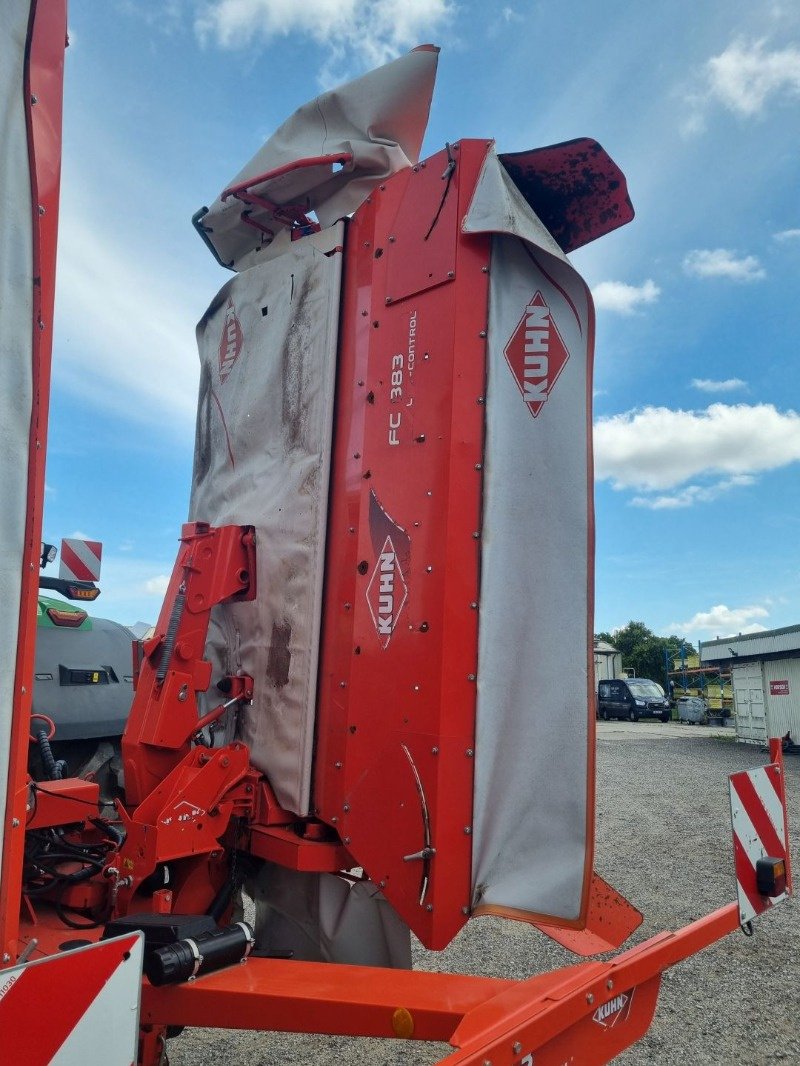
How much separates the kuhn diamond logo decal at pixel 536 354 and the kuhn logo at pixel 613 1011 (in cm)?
174

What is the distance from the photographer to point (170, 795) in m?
2.51

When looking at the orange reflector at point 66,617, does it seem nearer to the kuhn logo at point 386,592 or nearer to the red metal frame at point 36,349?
the kuhn logo at point 386,592

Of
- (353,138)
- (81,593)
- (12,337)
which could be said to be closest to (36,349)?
(12,337)

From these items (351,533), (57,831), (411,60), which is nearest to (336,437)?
(351,533)

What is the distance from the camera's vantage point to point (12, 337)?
5.35ft

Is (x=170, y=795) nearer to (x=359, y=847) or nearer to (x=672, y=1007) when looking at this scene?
(x=359, y=847)

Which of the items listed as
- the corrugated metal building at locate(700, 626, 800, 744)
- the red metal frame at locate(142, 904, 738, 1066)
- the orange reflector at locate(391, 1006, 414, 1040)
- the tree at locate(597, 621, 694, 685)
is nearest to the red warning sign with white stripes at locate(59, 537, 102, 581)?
the red metal frame at locate(142, 904, 738, 1066)

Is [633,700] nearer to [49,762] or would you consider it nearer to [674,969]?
[674,969]

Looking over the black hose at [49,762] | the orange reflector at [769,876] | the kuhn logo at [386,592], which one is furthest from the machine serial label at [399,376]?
the orange reflector at [769,876]

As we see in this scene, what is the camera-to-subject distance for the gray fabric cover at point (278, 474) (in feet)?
9.04

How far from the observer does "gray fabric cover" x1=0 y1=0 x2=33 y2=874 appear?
158cm

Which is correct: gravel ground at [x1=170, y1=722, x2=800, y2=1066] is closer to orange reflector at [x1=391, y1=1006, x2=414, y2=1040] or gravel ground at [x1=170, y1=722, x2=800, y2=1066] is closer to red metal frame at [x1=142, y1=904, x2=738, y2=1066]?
red metal frame at [x1=142, y1=904, x2=738, y2=1066]

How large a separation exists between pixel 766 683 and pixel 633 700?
433 inches

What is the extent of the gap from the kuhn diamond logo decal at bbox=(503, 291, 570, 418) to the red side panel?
0.43 ft
